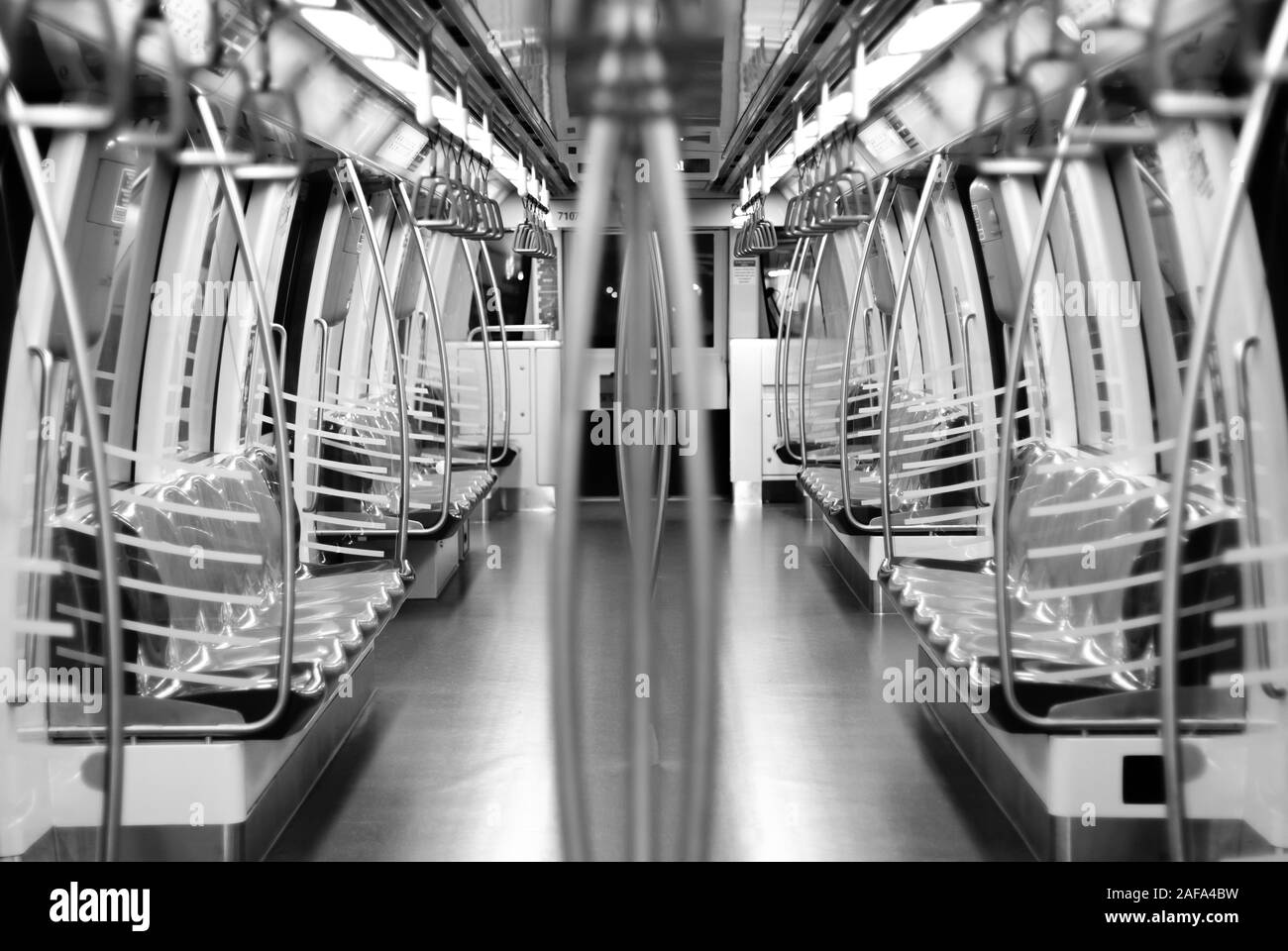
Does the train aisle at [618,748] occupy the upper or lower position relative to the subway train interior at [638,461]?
lower

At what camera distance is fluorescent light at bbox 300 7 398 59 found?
3752 millimetres

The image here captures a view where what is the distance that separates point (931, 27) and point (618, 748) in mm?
2953

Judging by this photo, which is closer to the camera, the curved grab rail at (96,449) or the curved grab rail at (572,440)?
the curved grab rail at (572,440)

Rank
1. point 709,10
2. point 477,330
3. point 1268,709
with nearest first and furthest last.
→ point 709,10
point 1268,709
point 477,330

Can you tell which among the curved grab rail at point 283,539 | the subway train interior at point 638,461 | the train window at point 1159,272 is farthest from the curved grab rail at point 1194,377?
the curved grab rail at point 283,539

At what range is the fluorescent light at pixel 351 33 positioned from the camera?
3752 mm

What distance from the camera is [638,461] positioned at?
1.56 m

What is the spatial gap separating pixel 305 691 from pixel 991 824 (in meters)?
1.92

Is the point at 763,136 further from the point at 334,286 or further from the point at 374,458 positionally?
the point at 374,458

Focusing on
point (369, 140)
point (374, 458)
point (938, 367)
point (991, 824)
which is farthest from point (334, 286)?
point (991, 824)

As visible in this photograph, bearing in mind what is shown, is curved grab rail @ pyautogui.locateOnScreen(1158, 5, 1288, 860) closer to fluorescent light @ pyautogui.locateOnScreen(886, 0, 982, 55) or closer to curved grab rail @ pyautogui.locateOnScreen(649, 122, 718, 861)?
curved grab rail @ pyautogui.locateOnScreen(649, 122, 718, 861)

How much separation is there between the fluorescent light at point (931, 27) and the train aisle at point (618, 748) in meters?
2.12

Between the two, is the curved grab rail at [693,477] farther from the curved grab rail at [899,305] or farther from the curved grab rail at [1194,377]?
the curved grab rail at [899,305]

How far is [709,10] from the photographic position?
1.69 meters
